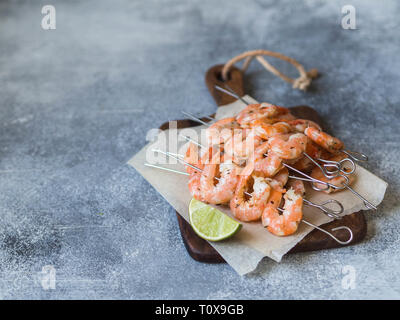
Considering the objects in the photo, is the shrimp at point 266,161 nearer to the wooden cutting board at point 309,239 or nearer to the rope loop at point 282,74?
the wooden cutting board at point 309,239

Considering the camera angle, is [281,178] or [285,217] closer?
[285,217]

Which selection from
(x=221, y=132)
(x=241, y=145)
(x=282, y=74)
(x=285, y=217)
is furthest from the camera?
(x=282, y=74)
